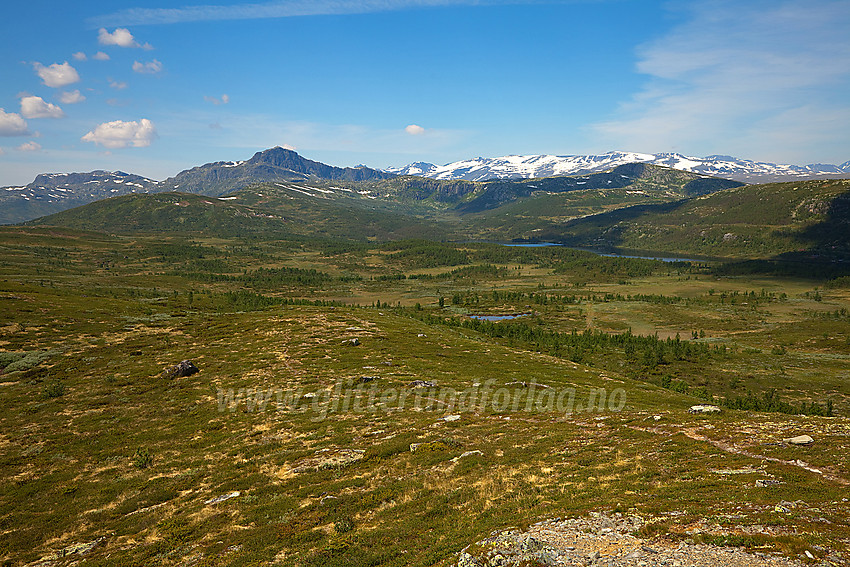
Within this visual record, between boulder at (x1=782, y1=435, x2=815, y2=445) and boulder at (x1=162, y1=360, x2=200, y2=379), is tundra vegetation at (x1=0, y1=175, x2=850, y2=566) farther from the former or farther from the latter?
boulder at (x1=162, y1=360, x2=200, y2=379)

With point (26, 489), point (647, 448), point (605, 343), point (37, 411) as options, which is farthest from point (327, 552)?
point (605, 343)

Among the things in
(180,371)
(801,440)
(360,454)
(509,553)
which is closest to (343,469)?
(360,454)

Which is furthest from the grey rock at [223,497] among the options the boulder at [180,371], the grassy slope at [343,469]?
the boulder at [180,371]

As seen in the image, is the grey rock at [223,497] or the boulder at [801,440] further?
the grey rock at [223,497]

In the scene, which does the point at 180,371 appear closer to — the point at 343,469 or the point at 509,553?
the point at 343,469

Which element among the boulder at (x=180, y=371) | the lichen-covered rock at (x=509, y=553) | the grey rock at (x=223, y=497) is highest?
the lichen-covered rock at (x=509, y=553)

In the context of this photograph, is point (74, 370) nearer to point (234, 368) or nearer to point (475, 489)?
point (234, 368)

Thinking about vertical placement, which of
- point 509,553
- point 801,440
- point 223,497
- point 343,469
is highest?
point 801,440

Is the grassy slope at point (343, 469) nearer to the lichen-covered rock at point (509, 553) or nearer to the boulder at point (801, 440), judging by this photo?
the boulder at point (801, 440)

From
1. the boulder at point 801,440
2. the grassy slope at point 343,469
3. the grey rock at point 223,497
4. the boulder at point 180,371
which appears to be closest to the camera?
Result: the grassy slope at point 343,469
